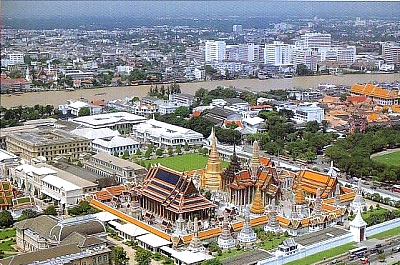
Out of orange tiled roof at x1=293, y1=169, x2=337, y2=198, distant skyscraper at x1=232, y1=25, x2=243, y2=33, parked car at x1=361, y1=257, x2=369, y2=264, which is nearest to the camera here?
parked car at x1=361, y1=257, x2=369, y2=264

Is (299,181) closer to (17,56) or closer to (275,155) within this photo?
(275,155)

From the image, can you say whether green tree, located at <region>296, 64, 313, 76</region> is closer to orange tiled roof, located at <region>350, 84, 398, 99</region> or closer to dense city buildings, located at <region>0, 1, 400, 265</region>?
dense city buildings, located at <region>0, 1, 400, 265</region>

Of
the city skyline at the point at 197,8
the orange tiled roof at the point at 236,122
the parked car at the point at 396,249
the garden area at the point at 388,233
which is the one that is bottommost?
the orange tiled roof at the point at 236,122

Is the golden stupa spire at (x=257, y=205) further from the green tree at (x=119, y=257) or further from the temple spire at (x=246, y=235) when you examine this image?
the green tree at (x=119, y=257)

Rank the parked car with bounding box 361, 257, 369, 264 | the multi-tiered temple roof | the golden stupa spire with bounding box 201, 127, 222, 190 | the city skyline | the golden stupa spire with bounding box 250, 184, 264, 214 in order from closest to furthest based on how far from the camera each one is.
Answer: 1. the parked car with bounding box 361, 257, 369, 264
2. the multi-tiered temple roof
3. the golden stupa spire with bounding box 250, 184, 264, 214
4. the golden stupa spire with bounding box 201, 127, 222, 190
5. the city skyline

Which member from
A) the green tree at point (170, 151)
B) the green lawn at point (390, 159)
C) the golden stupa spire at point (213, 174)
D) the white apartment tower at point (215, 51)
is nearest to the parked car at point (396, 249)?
the golden stupa spire at point (213, 174)

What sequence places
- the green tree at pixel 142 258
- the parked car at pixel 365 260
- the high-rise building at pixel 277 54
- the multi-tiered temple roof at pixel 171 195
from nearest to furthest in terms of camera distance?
the green tree at pixel 142 258
the parked car at pixel 365 260
the multi-tiered temple roof at pixel 171 195
the high-rise building at pixel 277 54

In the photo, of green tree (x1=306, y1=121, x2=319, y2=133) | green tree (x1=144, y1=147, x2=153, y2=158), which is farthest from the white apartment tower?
green tree (x1=144, y1=147, x2=153, y2=158)
